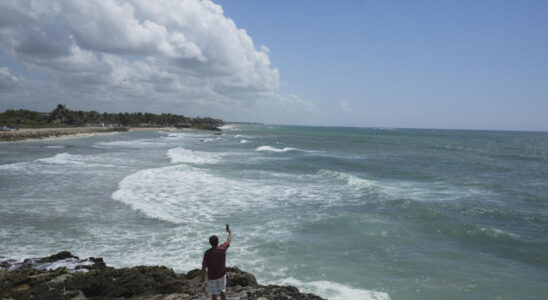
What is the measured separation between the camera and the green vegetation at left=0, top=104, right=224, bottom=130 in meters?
Result: 109

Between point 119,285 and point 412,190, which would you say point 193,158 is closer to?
point 412,190

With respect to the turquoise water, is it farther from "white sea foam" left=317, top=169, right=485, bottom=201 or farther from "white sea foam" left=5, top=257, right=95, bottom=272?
"white sea foam" left=5, top=257, right=95, bottom=272

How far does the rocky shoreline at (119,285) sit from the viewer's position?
734cm

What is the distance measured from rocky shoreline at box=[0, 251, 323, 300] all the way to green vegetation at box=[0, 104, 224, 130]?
345 feet

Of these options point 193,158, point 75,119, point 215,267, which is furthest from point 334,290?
point 75,119

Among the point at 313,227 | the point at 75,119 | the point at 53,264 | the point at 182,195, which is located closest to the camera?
the point at 53,264

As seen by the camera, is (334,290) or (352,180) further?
(352,180)

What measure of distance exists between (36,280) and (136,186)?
13386 mm

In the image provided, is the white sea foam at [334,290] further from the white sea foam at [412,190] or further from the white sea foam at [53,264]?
the white sea foam at [412,190]

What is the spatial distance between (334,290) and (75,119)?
149 m

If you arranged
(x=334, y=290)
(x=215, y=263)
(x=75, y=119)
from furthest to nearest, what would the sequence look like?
(x=75, y=119) < (x=334, y=290) < (x=215, y=263)

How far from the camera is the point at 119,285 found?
7.78 m

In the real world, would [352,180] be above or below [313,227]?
above

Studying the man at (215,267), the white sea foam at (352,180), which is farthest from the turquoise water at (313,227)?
the man at (215,267)
